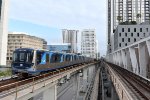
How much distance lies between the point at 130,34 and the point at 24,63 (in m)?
Answer: 99.1

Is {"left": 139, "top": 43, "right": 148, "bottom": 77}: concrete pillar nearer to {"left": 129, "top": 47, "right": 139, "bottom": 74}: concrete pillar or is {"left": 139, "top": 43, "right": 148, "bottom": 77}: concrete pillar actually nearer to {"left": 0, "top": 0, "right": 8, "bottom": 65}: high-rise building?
{"left": 129, "top": 47, "right": 139, "bottom": 74}: concrete pillar

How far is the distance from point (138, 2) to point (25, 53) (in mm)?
176633

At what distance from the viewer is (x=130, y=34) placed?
4579 inches

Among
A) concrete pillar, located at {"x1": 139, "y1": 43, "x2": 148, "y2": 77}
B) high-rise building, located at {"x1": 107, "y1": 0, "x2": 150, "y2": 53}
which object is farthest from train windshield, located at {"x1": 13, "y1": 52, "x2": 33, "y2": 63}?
high-rise building, located at {"x1": 107, "y1": 0, "x2": 150, "y2": 53}

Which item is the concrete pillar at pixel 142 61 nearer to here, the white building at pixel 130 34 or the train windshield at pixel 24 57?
the train windshield at pixel 24 57

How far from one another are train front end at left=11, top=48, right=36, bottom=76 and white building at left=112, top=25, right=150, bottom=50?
9646 centimetres

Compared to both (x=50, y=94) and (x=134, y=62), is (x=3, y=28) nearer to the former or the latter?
(x=134, y=62)

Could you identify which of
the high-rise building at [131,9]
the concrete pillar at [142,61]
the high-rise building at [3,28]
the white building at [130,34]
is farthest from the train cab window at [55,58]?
the high-rise building at [131,9]

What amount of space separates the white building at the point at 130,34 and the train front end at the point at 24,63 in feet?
316

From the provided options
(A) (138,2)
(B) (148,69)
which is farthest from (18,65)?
(A) (138,2)

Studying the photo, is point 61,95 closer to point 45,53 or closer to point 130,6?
point 45,53

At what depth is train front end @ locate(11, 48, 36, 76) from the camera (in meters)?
22.7

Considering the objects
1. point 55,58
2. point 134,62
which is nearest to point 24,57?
point 55,58

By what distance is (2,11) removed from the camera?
77.6 m
